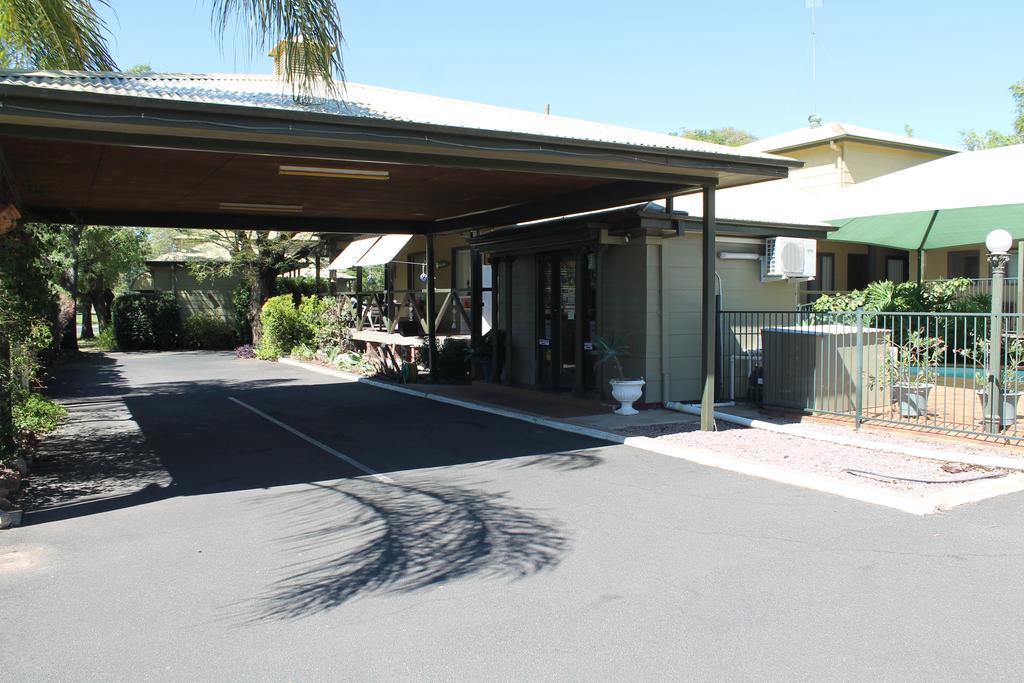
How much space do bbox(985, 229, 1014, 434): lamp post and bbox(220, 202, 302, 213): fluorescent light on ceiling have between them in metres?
10.5

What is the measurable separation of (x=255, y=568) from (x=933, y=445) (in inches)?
300

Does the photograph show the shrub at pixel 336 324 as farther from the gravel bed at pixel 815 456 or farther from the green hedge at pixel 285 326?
the gravel bed at pixel 815 456

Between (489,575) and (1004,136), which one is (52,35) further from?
(1004,136)

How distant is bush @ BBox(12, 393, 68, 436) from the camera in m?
9.22

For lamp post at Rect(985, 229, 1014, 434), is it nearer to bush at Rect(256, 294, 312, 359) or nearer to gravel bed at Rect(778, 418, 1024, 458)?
gravel bed at Rect(778, 418, 1024, 458)

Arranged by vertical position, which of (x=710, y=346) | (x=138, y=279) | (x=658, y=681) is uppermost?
(x=138, y=279)

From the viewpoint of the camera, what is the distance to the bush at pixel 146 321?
29.5m

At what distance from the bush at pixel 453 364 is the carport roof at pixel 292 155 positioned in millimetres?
3342

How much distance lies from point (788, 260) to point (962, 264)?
383 inches

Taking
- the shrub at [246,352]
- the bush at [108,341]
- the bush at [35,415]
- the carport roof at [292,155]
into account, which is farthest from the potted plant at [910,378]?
the bush at [108,341]

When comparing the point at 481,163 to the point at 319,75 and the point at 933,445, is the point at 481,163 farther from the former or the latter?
the point at 933,445

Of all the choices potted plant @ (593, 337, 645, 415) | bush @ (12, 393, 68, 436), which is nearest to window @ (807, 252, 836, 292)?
potted plant @ (593, 337, 645, 415)

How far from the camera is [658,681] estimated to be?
3818 millimetres

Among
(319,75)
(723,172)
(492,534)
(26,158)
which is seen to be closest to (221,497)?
(492,534)
